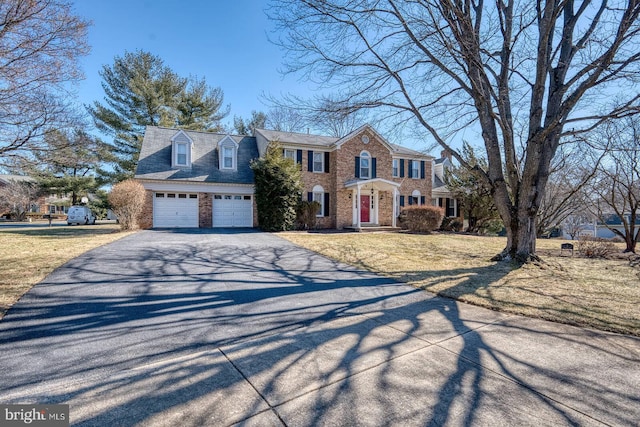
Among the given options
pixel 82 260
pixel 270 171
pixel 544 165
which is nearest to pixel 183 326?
pixel 82 260

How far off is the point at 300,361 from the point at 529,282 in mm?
5785

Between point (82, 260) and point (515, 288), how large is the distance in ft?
32.4

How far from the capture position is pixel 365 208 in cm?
2134

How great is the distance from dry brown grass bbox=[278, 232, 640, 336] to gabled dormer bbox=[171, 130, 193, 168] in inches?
506

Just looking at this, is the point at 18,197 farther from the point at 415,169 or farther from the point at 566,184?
the point at 566,184

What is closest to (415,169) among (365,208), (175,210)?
(365,208)

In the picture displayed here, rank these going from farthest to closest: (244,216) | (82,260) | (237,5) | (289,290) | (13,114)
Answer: (244,216) → (13,114) → (237,5) → (82,260) → (289,290)

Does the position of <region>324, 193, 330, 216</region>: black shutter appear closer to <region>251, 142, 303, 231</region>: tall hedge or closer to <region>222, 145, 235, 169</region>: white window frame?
<region>251, 142, 303, 231</region>: tall hedge

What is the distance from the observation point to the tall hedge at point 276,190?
55.0ft

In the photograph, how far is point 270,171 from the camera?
1678 cm

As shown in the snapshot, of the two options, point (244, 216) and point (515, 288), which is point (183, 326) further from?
point (244, 216)

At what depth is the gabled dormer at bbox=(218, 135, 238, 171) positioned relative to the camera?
20.0 meters

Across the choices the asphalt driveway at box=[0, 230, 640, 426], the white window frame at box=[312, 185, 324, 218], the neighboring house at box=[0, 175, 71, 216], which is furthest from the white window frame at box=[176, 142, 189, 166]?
the neighboring house at box=[0, 175, 71, 216]

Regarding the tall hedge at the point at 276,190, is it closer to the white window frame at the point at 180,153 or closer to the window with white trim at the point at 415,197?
the white window frame at the point at 180,153
